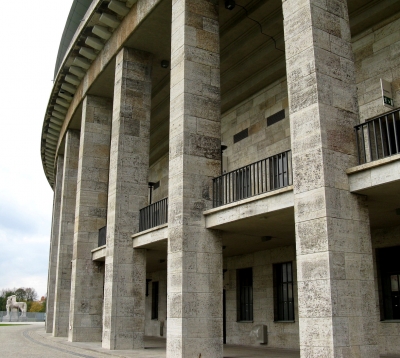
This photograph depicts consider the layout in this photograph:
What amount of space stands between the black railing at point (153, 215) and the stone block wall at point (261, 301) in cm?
416

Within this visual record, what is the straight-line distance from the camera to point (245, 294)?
776 inches

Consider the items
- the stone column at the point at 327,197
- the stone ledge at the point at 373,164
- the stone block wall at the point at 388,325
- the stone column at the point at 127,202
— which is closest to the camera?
the stone ledge at the point at 373,164

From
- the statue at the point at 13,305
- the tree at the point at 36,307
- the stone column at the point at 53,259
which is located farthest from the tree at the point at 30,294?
the stone column at the point at 53,259

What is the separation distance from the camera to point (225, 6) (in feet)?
51.7

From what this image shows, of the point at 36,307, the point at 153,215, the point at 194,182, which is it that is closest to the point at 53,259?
the point at 153,215

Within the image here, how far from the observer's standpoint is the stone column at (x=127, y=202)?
17.0 metres

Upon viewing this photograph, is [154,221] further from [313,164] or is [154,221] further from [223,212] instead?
[313,164]

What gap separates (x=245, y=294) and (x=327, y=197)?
11.3 m

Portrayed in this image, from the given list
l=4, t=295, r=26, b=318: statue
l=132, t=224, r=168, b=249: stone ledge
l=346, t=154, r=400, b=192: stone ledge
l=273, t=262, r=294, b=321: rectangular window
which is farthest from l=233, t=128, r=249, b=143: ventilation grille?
l=4, t=295, r=26, b=318: statue

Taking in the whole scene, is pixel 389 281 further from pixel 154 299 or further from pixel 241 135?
pixel 154 299

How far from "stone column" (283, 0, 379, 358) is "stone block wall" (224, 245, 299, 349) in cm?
764

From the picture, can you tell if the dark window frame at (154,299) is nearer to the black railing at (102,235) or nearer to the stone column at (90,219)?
the stone column at (90,219)

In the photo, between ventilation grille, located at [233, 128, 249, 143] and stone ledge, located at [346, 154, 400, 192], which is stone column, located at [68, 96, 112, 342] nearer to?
ventilation grille, located at [233, 128, 249, 143]

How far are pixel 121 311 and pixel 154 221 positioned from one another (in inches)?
128
